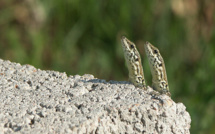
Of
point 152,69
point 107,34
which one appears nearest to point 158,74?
point 152,69

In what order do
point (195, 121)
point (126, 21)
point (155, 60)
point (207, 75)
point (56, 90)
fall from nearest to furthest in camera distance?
point (56, 90)
point (155, 60)
point (195, 121)
point (207, 75)
point (126, 21)

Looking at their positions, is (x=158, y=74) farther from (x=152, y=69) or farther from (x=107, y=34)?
(x=107, y=34)

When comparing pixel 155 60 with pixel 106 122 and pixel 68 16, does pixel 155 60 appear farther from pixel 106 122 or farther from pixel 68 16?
pixel 68 16

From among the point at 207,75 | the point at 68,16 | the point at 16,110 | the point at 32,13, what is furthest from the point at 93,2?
the point at 16,110

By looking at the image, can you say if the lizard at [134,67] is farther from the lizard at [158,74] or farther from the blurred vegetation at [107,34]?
the blurred vegetation at [107,34]

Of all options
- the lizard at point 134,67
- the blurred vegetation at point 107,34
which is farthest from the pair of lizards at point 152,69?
the blurred vegetation at point 107,34

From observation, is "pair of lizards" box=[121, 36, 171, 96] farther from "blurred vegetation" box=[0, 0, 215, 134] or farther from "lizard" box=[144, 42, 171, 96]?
"blurred vegetation" box=[0, 0, 215, 134]
